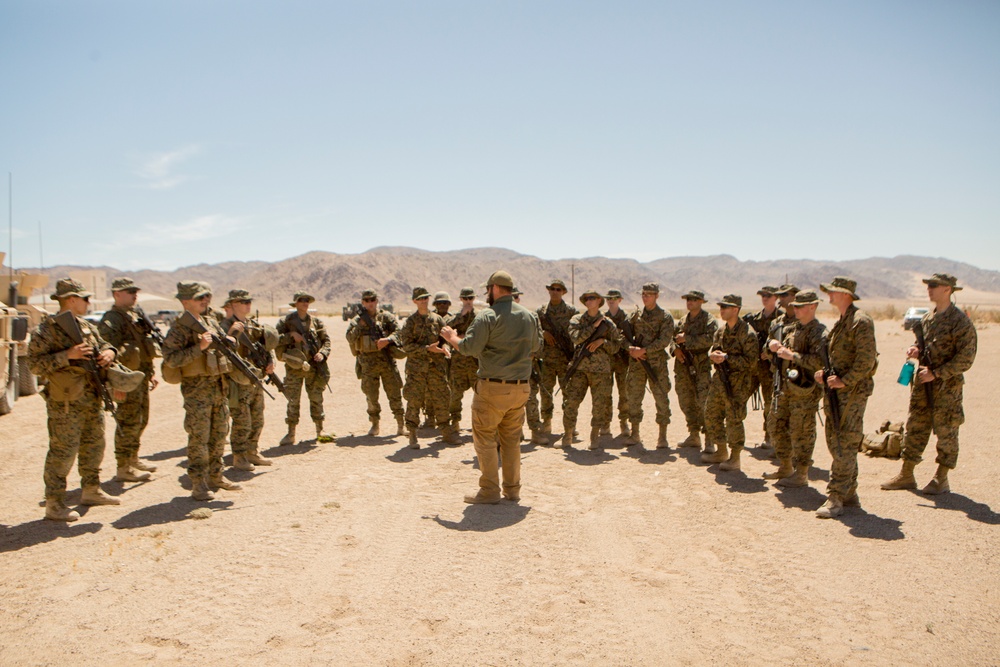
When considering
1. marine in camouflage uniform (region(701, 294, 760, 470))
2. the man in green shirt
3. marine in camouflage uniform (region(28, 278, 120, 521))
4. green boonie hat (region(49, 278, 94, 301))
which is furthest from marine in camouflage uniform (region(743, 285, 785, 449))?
green boonie hat (region(49, 278, 94, 301))

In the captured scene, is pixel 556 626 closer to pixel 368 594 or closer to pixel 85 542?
pixel 368 594

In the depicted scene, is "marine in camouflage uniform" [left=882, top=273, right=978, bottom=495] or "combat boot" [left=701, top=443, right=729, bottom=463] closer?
"marine in camouflage uniform" [left=882, top=273, right=978, bottom=495]

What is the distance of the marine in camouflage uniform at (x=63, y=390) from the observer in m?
5.68

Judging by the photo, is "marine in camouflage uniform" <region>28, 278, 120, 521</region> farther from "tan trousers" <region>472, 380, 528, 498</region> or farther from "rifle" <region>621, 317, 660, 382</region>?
"rifle" <region>621, 317, 660, 382</region>

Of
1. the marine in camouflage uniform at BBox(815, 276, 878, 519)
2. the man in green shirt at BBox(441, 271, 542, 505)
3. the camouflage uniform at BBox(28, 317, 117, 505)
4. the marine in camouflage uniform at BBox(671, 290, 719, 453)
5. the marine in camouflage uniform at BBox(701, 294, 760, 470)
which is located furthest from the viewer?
the marine in camouflage uniform at BBox(671, 290, 719, 453)

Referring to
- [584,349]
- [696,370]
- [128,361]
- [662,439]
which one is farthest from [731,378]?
[128,361]

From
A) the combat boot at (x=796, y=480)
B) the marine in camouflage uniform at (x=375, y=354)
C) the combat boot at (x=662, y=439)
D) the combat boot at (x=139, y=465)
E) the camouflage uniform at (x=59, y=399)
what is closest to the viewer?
the camouflage uniform at (x=59, y=399)

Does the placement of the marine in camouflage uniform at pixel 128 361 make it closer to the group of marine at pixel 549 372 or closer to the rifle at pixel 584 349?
the group of marine at pixel 549 372

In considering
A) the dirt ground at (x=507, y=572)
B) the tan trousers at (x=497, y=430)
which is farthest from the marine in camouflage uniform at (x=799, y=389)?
the tan trousers at (x=497, y=430)

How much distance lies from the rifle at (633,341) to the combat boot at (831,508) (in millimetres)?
3039

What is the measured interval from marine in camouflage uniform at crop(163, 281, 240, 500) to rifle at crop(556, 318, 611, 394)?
4180 mm

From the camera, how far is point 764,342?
835cm

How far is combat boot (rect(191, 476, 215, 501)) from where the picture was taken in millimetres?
6426

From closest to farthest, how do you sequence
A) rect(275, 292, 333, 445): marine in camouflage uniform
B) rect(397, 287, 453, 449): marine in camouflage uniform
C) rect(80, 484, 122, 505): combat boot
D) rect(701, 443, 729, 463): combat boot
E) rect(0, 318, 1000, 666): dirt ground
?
rect(0, 318, 1000, 666): dirt ground, rect(80, 484, 122, 505): combat boot, rect(701, 443, 729, 463): combat boot, rect(275, 292, 333, 445): marine in camouflage uniform, rect(397, 287, 453, 449): marine in camouflage uniform
